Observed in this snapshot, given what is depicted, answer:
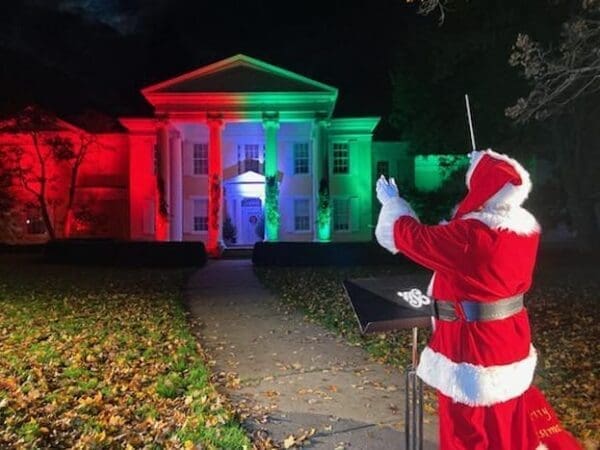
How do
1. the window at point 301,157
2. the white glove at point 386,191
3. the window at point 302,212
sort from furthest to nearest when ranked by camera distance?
the window at point 301,157 < the window at point 302,212 < the white glove at point 386,191

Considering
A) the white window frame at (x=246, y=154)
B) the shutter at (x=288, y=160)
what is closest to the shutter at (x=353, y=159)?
the shutter at (x=288, y=160)

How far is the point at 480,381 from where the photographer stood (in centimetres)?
347

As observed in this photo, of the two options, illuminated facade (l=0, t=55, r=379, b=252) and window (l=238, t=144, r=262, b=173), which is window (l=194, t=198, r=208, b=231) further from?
window (l=238, t=144, r=262, b=173)

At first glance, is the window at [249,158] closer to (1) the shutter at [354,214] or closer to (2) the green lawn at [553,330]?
(1) the shutter at [354,214]

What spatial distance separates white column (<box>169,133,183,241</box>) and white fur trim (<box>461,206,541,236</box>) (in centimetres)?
3077

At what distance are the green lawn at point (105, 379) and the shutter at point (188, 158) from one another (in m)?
22.0

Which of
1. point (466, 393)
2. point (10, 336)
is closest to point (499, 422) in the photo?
point (466, 393)

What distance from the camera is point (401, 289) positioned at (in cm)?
404

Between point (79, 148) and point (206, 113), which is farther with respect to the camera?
point (79, 148)

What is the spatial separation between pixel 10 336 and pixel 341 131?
27628 millimetres

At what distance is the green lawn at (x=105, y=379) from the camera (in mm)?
5098

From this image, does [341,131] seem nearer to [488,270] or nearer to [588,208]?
[588,208]

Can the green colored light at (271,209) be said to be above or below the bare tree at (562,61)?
below

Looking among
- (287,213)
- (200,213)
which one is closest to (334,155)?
(287,213)
